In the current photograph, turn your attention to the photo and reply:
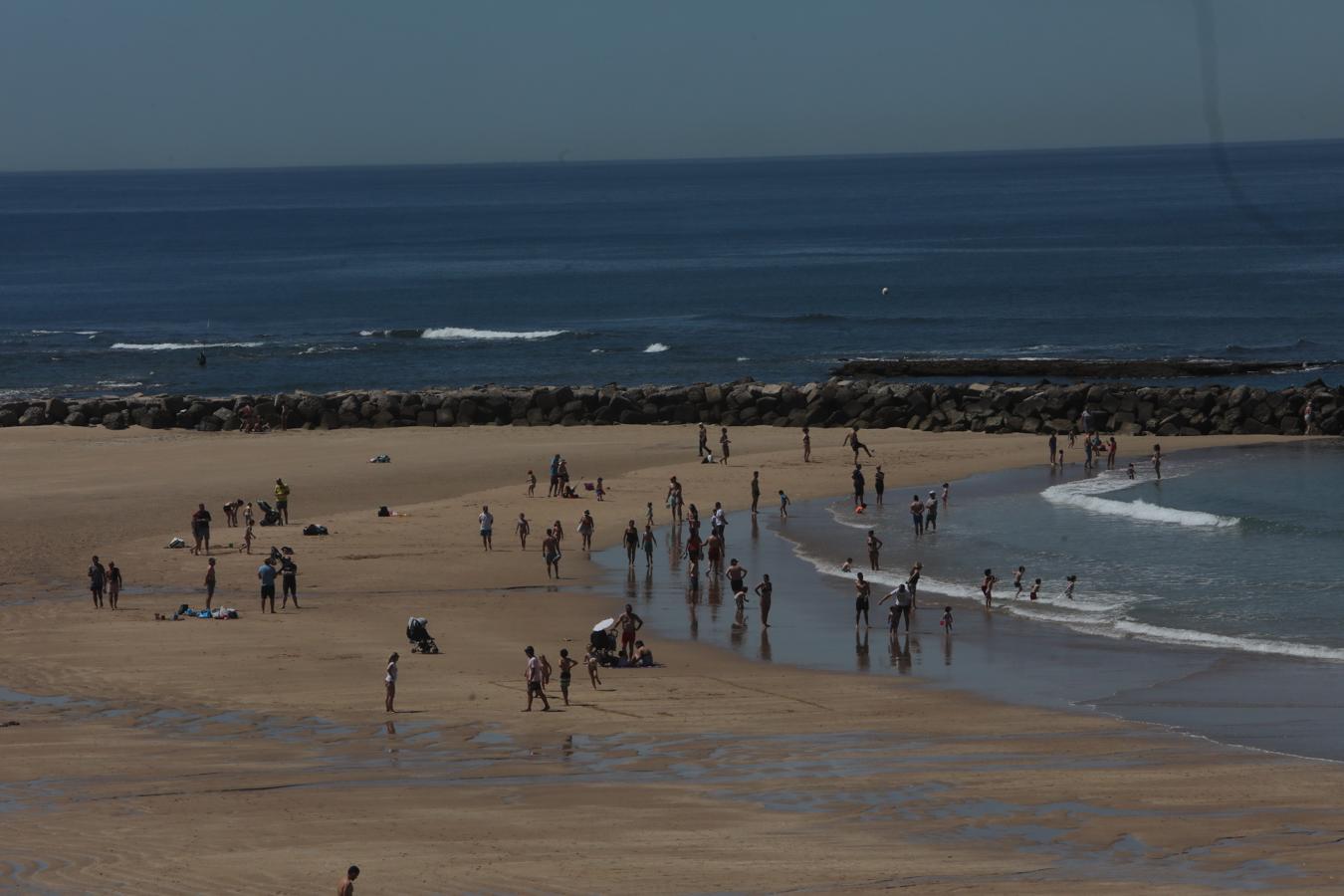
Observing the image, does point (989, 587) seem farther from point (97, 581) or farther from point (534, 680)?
point (97, 581)

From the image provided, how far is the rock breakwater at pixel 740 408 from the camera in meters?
46.7

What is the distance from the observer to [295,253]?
13338 centimetres

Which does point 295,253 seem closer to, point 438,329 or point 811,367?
point 438,329

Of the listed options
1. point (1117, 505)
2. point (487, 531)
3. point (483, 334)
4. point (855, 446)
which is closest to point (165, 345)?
point (483, 334)

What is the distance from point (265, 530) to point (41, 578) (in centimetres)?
486

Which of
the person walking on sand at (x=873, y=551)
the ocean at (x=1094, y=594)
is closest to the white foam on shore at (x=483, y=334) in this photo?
the ocean at (x=1094, y=594)

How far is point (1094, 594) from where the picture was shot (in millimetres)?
26109

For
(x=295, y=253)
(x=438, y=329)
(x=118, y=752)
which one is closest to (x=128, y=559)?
(x=118, y=752)

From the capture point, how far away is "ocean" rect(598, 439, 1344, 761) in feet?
66.0

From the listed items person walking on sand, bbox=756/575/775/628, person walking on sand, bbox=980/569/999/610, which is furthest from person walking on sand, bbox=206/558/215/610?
person walking on sand, bbox=980/569/999/610

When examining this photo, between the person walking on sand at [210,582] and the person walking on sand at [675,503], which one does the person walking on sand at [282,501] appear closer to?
the person walking on sand at [210,582]

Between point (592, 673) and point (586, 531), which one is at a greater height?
point (586, 531)

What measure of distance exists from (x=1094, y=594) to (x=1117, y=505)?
317 inches

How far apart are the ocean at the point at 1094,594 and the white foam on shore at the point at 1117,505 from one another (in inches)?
2.5
